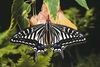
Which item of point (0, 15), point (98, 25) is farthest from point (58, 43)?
point (98, 25)

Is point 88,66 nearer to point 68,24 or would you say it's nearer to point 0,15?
point 0,15

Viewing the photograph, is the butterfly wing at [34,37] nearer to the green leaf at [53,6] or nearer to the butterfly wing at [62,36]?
the butterfly wing at [62,36]

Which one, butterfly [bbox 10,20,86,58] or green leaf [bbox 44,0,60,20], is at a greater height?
green leaf [bbox 44,0,60,20]

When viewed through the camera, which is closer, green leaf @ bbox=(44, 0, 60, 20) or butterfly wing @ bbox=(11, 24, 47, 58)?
green leaf @ bbox=(44, 0, 60, 20)

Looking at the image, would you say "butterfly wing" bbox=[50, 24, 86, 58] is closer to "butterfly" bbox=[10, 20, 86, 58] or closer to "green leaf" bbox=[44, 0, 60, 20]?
"butterfly" bbox=[10, 20, 86, 58]

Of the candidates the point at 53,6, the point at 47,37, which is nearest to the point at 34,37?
the point at 47,37

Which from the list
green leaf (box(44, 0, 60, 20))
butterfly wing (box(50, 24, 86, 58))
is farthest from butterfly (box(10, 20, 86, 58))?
green leaf (box(44, 0, 60, 20))

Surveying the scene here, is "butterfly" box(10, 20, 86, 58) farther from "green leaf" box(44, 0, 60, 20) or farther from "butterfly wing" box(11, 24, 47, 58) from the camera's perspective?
"green leaf" box(44, 0, 60, 20)
